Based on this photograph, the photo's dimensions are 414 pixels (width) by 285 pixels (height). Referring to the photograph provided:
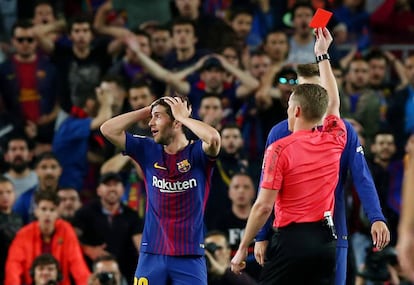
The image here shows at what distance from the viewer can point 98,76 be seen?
49.2 ft

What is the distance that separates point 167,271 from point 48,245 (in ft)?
12.3

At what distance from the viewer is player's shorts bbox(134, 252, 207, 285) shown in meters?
8.90

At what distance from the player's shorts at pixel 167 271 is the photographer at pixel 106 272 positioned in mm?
2741

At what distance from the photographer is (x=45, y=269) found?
11.8 m

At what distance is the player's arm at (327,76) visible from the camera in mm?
8656

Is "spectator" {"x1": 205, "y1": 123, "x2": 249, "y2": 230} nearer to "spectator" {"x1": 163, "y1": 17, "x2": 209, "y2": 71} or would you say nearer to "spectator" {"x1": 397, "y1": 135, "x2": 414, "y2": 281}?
"spectator" {"x1": 163, "y1": 17, "x2": 209, "y2": 71}

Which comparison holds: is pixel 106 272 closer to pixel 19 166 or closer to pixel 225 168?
pixel 225 168

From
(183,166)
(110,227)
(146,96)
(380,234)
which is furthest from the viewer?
(146,96)

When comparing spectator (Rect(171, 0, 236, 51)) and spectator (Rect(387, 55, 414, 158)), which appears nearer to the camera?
spectator (Rect(387, 55, 414, 158))

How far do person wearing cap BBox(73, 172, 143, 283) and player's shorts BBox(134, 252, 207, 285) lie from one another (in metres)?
3.70

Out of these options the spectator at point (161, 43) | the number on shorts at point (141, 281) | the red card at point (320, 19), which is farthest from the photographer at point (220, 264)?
the spectator at point (161, 43)

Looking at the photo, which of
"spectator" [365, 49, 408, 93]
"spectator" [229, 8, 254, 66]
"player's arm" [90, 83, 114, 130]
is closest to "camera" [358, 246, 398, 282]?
"spectator" [365, 49, 408, 93]

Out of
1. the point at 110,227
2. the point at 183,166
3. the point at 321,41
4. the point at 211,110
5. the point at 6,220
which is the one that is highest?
the point at 321,41

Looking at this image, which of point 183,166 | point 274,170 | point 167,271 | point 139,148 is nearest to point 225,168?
point 139,148
